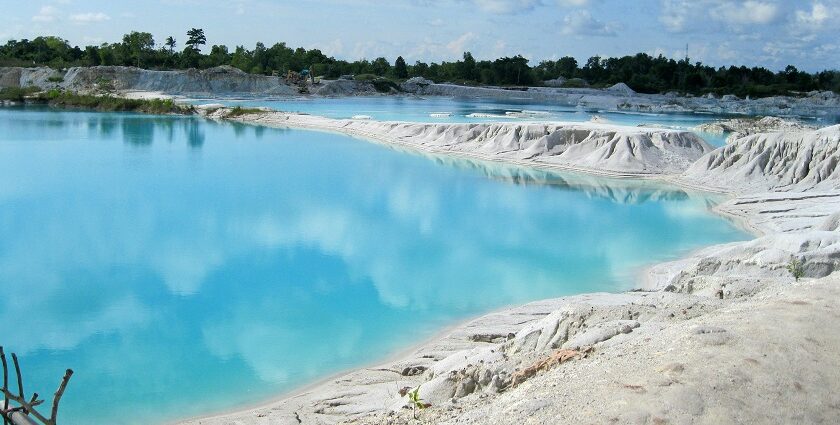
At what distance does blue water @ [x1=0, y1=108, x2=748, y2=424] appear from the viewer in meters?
10.8

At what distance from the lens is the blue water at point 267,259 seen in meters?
10.8

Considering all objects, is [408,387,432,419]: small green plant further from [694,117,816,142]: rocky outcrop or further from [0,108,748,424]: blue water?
[694,117,816,142]: rocky outcrop

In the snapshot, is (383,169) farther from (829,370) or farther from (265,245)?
(829,370)

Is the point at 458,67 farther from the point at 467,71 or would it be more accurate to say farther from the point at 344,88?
the point at 344,88

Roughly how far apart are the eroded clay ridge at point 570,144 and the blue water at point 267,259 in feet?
8.36

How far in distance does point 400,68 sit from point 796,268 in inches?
5198

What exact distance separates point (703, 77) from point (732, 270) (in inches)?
4630

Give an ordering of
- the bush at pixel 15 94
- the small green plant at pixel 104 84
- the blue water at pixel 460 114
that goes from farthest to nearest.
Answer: the small green plant at pixel 104 84
the bush at pixel 15 94
the blue water at pixel 460 114

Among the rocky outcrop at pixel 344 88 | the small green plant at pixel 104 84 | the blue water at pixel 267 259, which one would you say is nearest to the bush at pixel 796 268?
the blue water at pixel 267 259

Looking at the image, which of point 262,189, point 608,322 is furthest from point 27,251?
point 608,322

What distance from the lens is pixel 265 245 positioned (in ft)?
58.6

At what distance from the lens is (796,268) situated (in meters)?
11.7

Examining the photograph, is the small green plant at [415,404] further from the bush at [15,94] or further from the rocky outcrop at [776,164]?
the bush at [15,94]

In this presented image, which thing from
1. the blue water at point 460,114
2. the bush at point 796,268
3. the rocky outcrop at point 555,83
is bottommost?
the bush at point 796,268
